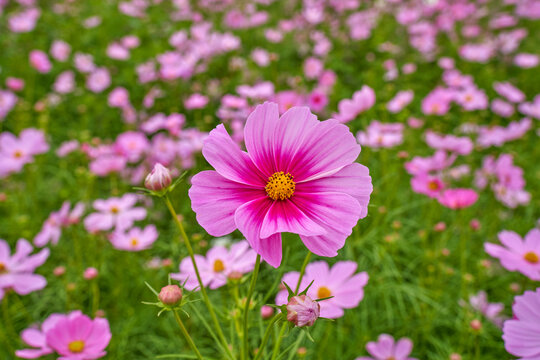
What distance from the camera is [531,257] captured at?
1003mm

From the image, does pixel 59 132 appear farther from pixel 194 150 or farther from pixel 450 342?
pixel 450 342

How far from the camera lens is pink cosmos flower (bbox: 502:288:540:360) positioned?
1.89ft

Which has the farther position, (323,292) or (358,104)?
(358,104)

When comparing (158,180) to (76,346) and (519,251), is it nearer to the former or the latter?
(76,346)

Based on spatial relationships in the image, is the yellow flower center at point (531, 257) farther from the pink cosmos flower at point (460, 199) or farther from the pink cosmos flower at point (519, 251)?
the pink cosmos flower at point (460, 199)

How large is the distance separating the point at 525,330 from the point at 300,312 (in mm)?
357

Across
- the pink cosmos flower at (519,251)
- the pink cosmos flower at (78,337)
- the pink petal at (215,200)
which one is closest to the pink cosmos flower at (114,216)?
the pink cosmos flower at (78,337)

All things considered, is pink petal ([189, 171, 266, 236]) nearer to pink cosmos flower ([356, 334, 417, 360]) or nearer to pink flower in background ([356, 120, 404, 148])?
pink cosmos flower ([356, 334, 417, 360])

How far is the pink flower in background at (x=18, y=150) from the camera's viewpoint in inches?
65.0

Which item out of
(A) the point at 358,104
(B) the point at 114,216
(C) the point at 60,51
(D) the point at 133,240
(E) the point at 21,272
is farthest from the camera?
(C) the point at 60,51

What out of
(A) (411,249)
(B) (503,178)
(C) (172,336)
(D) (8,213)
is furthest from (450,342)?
(D) (8,213)

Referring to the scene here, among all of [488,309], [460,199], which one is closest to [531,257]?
[460,199]

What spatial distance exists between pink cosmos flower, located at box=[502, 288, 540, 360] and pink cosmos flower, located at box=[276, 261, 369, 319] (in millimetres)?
284

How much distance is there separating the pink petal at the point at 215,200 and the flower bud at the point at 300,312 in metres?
0.12
